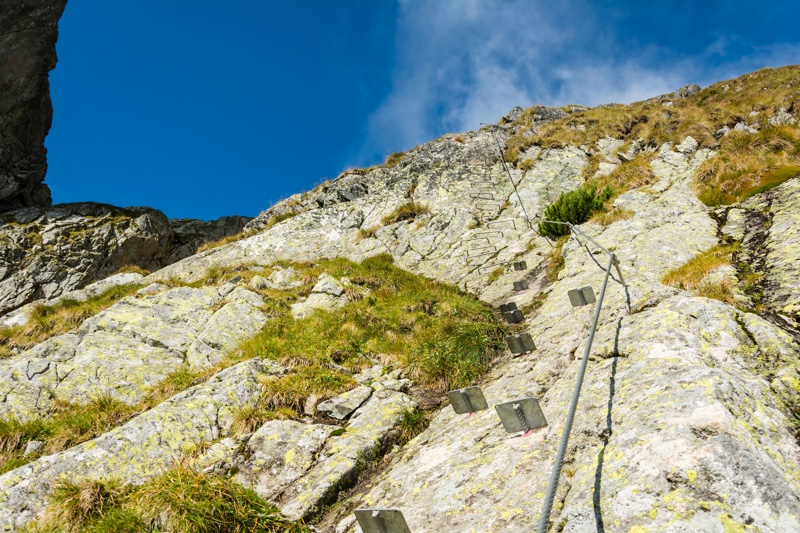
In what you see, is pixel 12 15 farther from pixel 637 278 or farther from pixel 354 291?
pixel 637 278

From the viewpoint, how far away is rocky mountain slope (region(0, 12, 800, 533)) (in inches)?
143

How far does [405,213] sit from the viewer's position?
21453 millimetres

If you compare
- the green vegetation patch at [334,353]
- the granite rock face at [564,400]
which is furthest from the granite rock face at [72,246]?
the green vegetation patch at [334,353]

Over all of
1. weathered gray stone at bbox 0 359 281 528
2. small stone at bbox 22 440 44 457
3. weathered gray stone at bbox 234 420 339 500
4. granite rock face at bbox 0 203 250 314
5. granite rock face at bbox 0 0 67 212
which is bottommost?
weathered gray stone at bbox 234 420 339 500

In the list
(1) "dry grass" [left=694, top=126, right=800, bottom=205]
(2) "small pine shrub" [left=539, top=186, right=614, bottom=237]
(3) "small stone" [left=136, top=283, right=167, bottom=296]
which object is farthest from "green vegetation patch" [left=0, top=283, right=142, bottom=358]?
(1) "dry grass" [left=694, top=126, right=800, bottom=205]

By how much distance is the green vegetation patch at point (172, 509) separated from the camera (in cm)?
530

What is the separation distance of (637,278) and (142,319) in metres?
13.8

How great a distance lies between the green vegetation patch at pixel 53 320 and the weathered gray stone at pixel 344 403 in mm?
10419

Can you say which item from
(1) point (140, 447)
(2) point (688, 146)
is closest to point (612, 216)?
(2) point (688, 146)

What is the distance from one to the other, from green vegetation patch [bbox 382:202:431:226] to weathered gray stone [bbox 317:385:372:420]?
45.0ft

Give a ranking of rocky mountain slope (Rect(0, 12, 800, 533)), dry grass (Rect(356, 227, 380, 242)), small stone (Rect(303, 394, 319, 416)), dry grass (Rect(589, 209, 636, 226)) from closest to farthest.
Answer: rocky mountain slope (Rect(0, 12, 800, 533)) < small stone (Rect(303, 394, 319, 416)) < dry grass (Rect(589, 209, 636, 226)) < dry grass (Rect(356, 227, 380, 242))

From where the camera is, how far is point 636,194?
14609 millimetres

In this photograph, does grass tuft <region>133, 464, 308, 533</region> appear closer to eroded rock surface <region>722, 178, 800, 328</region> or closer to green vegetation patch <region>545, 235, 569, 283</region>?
eroded rock surface <region>722, 178, 800, 328</region>

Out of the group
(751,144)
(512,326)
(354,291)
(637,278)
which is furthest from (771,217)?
(354,291)
